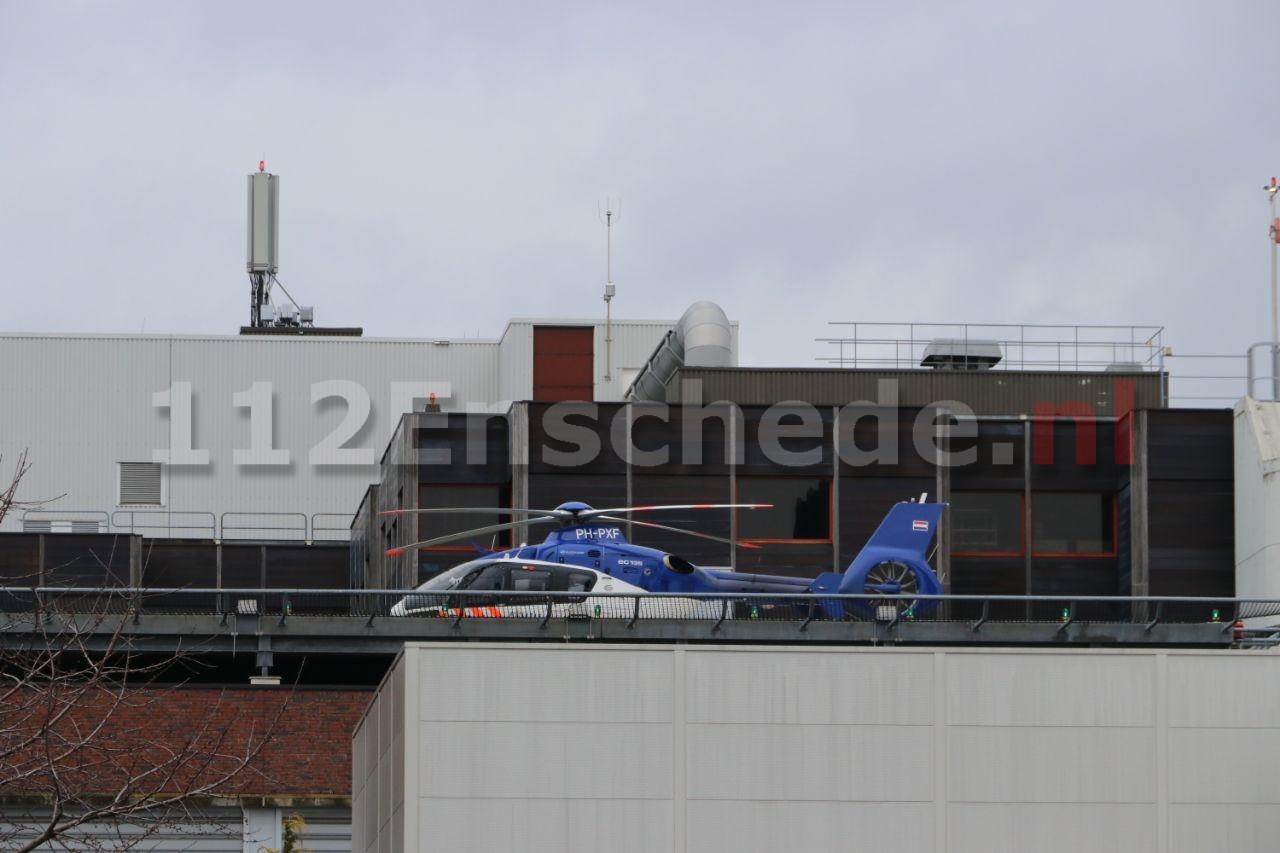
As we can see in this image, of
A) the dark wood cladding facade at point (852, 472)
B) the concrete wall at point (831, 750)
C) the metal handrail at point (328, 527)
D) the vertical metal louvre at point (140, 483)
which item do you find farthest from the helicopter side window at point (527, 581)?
the vertical metal louvre at point (140, 483)

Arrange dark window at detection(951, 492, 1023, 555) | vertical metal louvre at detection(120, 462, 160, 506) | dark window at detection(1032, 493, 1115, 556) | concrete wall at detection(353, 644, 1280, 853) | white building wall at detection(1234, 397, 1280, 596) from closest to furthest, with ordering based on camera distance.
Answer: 1. concrete wall at detection(353, 644, 1280, 853)
2. white building wall at detection(1234, 397, 1280, 596)
3. dark window at detection(951, 492, 1023, 555)
4. dark window at detection(1032, 493, 1115, 556)
5. vertical metal louvre at detection(120, 462, 160, 506)

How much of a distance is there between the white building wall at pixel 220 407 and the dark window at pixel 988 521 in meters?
22.8

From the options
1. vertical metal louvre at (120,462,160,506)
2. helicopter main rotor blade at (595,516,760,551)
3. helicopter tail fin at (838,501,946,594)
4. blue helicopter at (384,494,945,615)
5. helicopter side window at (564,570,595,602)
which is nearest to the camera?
helicopter side window at (564,570,595,602)

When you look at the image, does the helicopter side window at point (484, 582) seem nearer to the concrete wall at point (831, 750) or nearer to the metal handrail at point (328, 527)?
the concrete wall at point (831, 750)

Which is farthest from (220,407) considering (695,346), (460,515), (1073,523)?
(1073,523)

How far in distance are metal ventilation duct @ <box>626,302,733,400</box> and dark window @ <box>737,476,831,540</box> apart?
17.7 ft

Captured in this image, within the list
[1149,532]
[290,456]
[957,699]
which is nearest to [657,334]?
[290,456]

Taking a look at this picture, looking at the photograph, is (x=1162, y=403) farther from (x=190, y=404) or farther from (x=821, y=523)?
(x=190, y=404)

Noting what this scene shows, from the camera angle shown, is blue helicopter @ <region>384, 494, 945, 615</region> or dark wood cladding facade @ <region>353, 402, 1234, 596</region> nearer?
blue helicopter @ <region>384, 494, 945, 615</region>

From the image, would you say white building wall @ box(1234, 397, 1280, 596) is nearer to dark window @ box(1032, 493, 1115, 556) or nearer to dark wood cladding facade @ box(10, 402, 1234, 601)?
dark wood cladding facade @ box(10, 402, 1234, 601)

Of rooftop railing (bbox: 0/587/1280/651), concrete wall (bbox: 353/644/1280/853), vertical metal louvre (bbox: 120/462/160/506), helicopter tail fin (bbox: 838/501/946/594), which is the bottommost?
concrete wall (bbox: 353/644/1280/853)

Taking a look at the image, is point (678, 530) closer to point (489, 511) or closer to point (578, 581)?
point (578, 581)

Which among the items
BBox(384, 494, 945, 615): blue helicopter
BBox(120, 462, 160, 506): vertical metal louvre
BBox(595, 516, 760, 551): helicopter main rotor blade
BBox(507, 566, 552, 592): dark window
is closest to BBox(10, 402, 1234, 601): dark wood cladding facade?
BBox(595, 516, 760, 551): helicopter main rotor blade

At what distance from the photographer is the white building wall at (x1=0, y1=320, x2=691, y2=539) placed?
7631 centimetres
